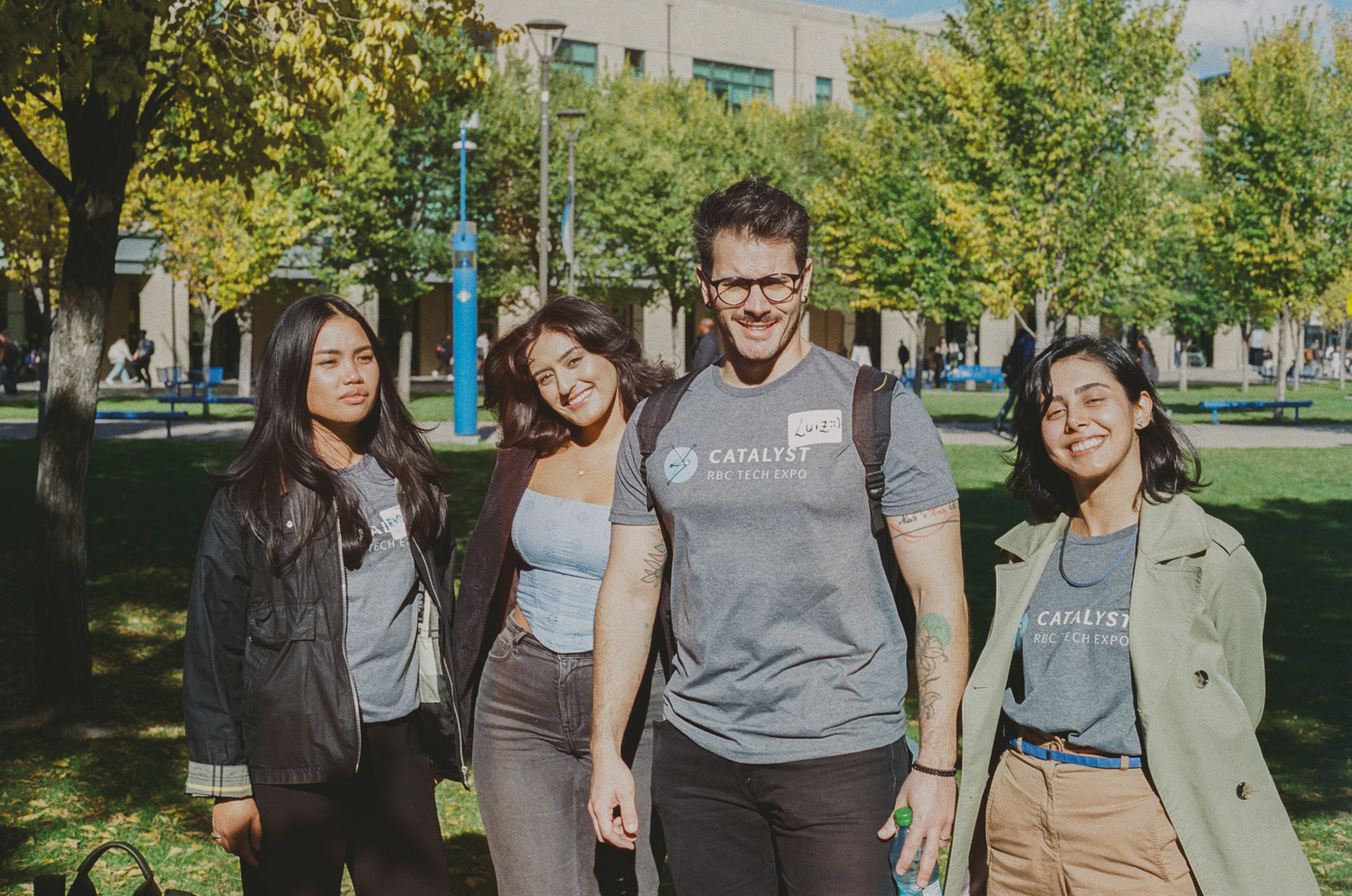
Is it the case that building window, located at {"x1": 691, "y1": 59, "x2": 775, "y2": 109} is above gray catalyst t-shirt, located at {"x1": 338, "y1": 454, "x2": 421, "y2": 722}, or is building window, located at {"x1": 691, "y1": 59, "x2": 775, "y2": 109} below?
above

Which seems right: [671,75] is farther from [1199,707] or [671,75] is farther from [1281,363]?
[1199,707]

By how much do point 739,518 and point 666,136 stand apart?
40.0m

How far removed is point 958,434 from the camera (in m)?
22.7

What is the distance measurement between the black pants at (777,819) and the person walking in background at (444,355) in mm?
44917

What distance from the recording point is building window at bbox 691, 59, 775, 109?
54.2 meters

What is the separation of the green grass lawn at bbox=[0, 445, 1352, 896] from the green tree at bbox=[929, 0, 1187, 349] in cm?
872

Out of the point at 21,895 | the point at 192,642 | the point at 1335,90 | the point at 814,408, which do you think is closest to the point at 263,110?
the point at 21,895

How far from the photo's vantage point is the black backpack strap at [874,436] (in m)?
2.51

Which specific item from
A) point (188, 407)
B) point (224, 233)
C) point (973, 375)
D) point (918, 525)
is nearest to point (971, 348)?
point (973, 375)

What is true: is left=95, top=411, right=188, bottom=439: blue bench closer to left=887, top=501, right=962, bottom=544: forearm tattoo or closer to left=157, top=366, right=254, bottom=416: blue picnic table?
left=157, top=366, right=254, bottom=416: blue picnic table

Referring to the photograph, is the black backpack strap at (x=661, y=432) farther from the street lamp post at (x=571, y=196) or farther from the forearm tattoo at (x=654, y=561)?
→ the street lamp post at (x=571, y=196)

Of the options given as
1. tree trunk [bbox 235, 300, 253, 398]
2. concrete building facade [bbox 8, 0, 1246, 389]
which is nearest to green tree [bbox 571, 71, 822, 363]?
concrete building facade [bbox 8, 0, 1246, 389]

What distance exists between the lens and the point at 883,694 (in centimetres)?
251

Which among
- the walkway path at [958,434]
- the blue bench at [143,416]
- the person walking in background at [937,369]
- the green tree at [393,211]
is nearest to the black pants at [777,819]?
the walkway path at [958,434]
